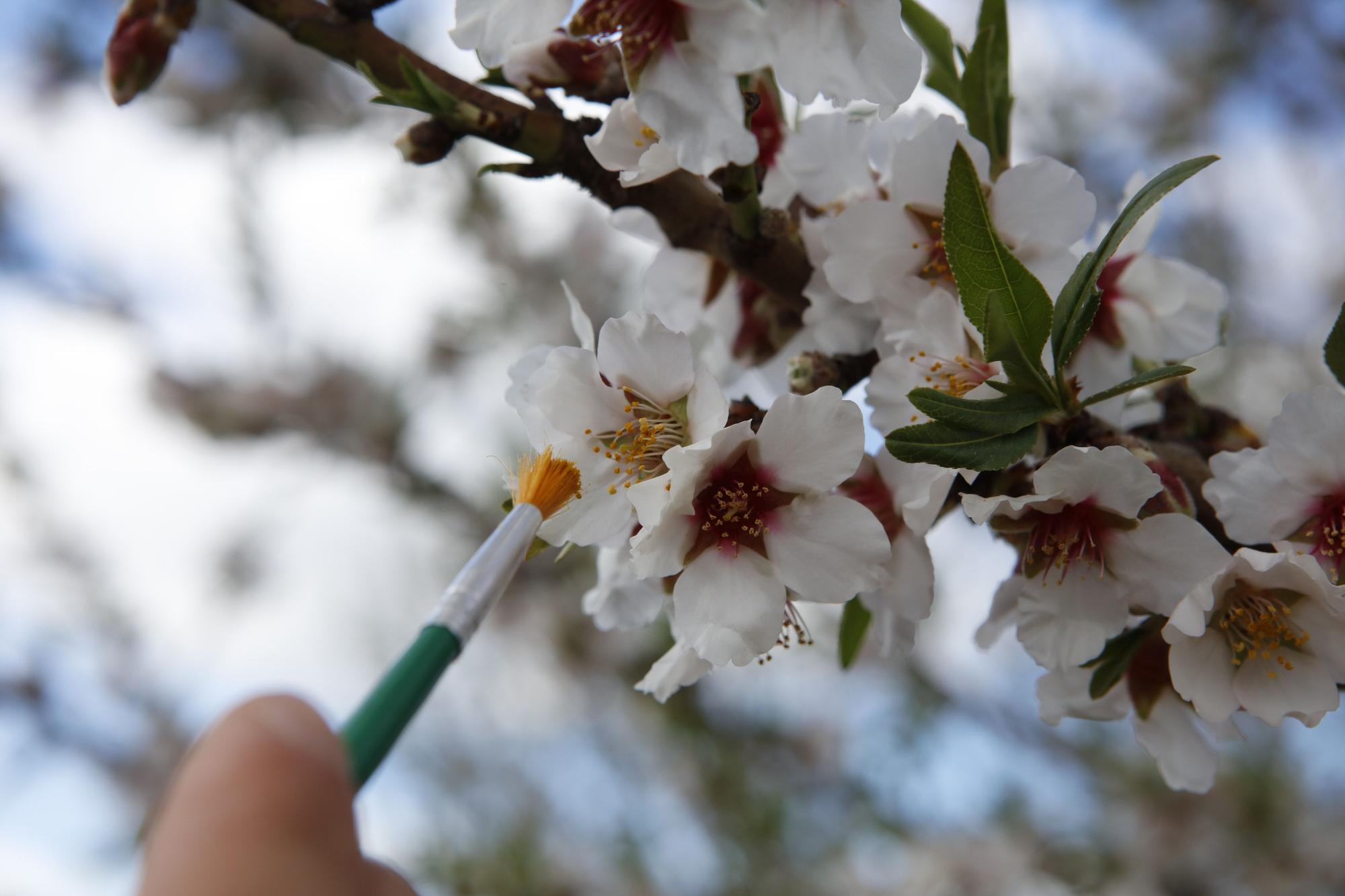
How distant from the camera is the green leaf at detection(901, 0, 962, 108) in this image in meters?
0.57

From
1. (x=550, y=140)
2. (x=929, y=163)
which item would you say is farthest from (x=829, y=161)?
(x=550, y=140)

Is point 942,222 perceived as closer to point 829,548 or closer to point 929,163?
point 929,163

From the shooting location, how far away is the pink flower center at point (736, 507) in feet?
1.34

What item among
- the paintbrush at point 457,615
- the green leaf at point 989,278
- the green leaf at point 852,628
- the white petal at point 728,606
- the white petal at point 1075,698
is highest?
the green leaf at point 989,278

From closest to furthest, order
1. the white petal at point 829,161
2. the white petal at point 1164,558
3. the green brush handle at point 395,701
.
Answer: the green brush handle at point 395,701
the white petal at point 1164,558
the white petal at point 829,161

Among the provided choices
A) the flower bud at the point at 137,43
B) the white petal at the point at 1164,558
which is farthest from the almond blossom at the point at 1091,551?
the flower bud at the point at 137,43

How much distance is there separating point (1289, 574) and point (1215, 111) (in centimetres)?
250

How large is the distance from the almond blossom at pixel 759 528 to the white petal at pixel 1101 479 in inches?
2.9

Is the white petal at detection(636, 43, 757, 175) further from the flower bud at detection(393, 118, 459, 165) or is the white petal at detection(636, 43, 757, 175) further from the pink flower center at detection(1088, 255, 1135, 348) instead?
the pink flower center at detection(1088, 255, 1135, 348)

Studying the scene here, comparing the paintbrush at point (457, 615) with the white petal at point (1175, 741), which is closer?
the paintbrush at point (457, 615)

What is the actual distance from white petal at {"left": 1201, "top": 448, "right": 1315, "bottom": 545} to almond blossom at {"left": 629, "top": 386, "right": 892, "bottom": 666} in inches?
6.4

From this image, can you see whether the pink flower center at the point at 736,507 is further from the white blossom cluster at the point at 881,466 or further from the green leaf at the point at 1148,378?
the green leaf at the point at 1148,378

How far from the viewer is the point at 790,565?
0.40 meters

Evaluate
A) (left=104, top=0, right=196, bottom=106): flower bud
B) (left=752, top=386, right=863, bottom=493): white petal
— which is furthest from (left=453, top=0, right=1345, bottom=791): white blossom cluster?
(left=104, top=0, right=196, bottom=106): flower bud
